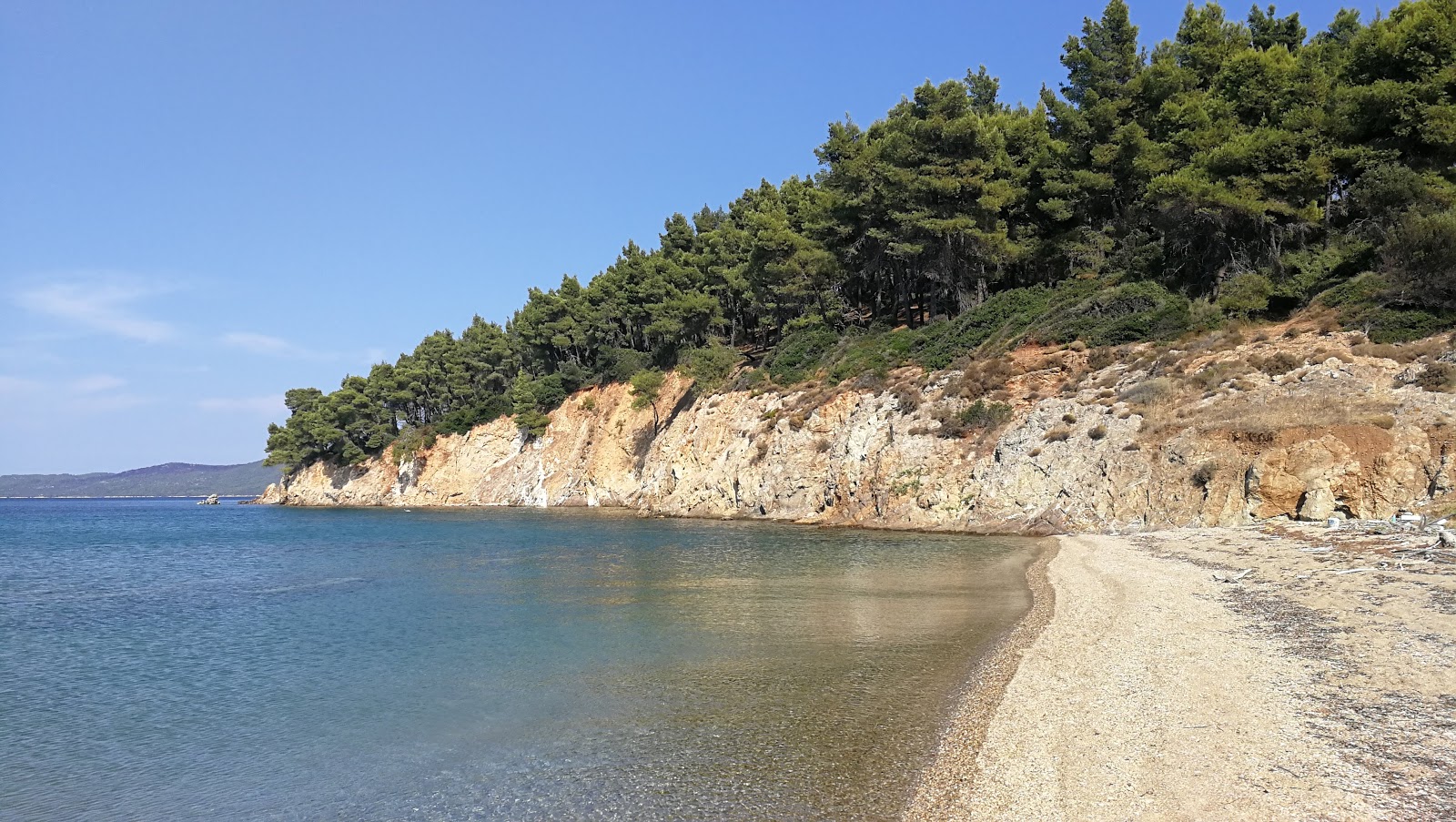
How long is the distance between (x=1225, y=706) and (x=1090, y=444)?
26.5m

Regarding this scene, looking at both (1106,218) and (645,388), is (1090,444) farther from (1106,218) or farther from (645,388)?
(645,388)

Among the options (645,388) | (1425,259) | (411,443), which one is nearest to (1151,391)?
(1425,259)

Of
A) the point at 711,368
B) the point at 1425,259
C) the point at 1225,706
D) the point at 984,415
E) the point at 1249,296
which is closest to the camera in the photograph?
the point at 1225,706

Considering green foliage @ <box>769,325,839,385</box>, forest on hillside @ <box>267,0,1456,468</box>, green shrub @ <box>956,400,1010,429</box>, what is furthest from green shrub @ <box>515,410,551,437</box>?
green shrub @ <box>956,400,1010,429</box>

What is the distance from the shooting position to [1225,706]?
955 centimetres

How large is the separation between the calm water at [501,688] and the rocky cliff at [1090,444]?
6.99 meters

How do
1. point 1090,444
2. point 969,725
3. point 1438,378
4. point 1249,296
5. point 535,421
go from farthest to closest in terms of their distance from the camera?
point 535,421
point 1249,296
point 1090,444
point 1438,378
point 969,725

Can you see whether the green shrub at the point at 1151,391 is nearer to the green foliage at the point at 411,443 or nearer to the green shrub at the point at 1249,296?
the green shrub at the point at 1249,296

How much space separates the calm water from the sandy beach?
102 cm

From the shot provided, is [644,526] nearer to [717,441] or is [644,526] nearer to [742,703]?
[717,441]

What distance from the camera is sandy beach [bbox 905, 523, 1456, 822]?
726 centimetres

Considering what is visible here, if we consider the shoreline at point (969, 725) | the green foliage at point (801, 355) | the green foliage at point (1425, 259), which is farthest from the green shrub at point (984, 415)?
the shoreline at point (969, 725)

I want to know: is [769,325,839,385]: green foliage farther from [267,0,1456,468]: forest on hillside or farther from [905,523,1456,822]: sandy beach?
[905,523,1456,822]: sandy beach

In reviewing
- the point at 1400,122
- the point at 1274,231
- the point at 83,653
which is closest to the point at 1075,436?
the point at 1274,231
